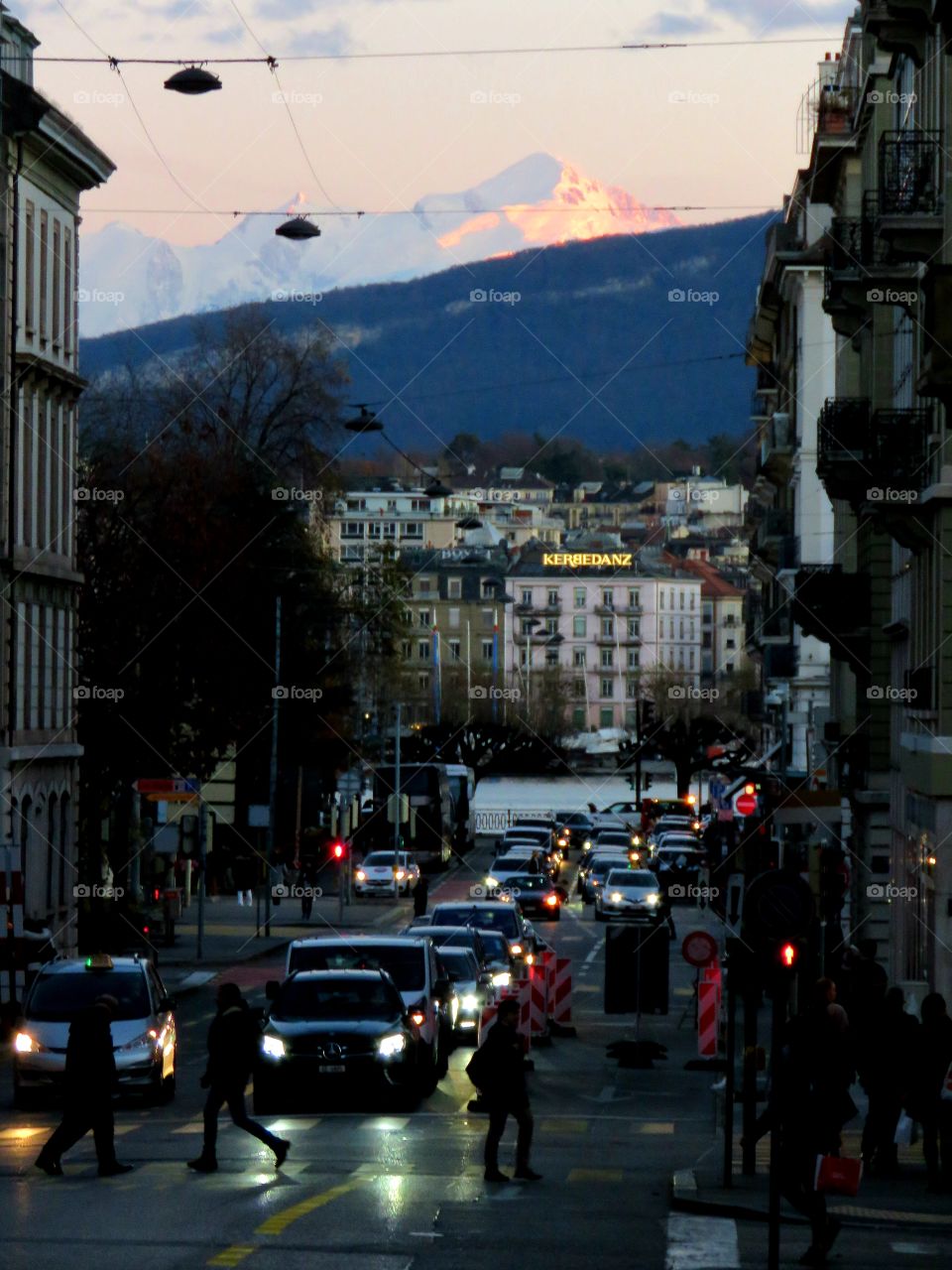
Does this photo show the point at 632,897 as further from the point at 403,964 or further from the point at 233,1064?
the point at 233,1064

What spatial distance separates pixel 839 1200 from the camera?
788 inches

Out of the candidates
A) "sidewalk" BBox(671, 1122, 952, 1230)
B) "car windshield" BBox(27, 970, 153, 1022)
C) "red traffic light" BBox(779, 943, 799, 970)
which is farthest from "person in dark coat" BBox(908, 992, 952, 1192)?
"car windshield" BBox(27, 970, 153, 1022)

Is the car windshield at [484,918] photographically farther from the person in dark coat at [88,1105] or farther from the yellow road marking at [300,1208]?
the yellow road marking at [300,1208]

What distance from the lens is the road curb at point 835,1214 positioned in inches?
718

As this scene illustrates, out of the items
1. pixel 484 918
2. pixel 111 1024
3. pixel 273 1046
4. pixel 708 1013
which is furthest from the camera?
pixel 484 918

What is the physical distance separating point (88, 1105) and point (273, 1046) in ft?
18.8

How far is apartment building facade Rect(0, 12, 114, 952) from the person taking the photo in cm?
4912

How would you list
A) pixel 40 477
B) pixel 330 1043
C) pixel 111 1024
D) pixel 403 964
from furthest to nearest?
pixel 40 477 < pixel 403 964 < pixel 111 1024 < pixel 330 1043

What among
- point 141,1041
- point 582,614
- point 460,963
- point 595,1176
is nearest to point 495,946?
point 460,963

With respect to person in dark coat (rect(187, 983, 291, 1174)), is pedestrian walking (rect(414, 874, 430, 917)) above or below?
below

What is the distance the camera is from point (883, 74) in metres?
40.2

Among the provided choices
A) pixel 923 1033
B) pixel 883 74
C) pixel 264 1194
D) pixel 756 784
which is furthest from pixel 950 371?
pixel 756 784

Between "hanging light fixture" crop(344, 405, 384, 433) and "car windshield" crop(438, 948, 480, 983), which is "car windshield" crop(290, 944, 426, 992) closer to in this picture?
"car windshield" crop(438, 948, 480, 983)

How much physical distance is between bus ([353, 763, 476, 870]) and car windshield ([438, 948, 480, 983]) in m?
50.3
